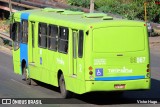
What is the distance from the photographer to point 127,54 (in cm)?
1973

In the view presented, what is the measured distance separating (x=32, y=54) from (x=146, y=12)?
2699 centimetres

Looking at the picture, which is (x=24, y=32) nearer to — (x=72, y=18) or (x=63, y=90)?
(x=72, y=18)

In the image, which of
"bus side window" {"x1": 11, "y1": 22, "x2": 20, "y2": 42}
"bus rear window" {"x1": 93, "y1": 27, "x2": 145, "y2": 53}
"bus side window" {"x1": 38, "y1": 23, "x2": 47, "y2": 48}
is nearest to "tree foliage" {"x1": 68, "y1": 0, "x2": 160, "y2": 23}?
"bus side window" {"x1": 11, "y1": 22, "x2": 20, "y2": 42}

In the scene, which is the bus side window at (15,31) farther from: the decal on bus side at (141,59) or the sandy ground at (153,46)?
the sandy ground at (153,46)

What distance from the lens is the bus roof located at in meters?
19.9

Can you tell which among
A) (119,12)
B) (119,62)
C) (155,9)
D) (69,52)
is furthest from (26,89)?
(119,12)

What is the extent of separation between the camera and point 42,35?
75.9 feet

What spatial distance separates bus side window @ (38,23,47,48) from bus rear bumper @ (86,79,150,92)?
158 inches

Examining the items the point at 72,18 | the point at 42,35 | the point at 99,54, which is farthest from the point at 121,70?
the point at 42,35

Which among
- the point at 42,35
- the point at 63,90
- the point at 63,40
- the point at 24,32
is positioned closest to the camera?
the point at 63,40

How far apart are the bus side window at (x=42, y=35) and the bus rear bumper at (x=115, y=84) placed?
401cm

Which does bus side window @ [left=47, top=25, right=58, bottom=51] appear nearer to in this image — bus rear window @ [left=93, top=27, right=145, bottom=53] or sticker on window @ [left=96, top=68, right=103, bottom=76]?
bus rear window @ [left=93, top=27, right=145, bottom=53]

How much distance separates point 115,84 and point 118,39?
1.34 meters

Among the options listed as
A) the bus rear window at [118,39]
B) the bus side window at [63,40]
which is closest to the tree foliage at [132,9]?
the bus side window at [63,40]
